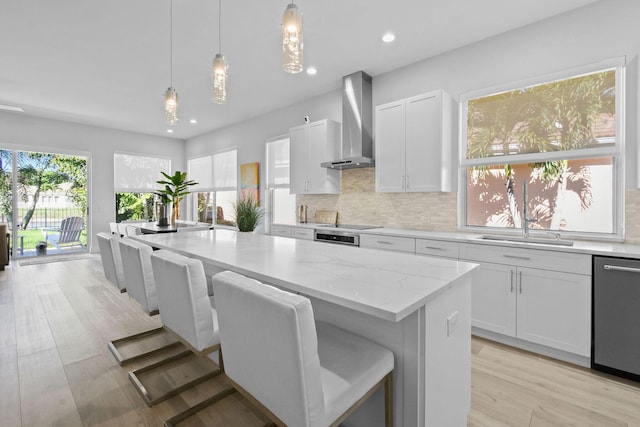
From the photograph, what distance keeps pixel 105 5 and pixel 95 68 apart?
163 cm

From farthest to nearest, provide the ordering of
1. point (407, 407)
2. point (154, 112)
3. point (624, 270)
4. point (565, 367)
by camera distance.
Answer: point (154, 112) → point (565, 367) → point (624, 270) → point (407, 407)

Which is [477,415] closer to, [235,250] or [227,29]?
[235,250]

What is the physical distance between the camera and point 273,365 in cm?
101

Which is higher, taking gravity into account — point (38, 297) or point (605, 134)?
point (605, 134)

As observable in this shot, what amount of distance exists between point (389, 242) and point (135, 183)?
22.6 feet

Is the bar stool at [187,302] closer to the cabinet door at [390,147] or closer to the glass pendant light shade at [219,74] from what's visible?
the glass pendant light shade at [219,74]

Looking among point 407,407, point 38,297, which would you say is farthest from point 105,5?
point 407,407

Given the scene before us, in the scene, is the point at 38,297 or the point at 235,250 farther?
the point at 38,297

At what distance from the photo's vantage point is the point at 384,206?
13.6 ft

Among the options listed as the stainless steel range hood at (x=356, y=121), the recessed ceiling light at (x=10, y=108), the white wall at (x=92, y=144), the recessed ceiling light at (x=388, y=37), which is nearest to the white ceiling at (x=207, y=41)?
the recessed ceiling light at (x=388, y=37)

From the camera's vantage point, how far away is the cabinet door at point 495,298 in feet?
8.50

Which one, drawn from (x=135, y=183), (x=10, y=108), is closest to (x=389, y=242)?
(x=135, y=183)

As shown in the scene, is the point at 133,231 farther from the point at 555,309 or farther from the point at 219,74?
the point at 555,309

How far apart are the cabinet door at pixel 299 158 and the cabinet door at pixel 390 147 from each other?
49.5 inches
